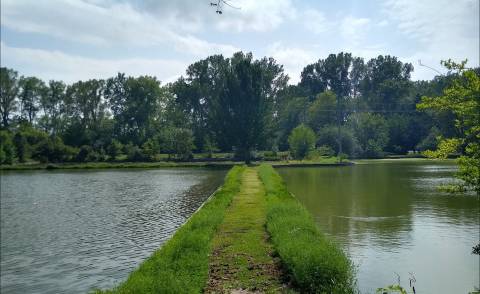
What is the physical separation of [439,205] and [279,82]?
78442 millimetres

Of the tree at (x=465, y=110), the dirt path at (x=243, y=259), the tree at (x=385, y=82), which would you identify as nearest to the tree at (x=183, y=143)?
the tree at (x=385, y=82)

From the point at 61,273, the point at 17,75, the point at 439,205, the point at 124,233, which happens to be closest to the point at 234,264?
the point at 61,273

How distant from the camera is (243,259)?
14391 mm

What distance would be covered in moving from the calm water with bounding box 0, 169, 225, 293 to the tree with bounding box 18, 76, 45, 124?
268ft

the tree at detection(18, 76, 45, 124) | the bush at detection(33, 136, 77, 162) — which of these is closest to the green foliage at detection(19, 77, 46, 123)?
the tree at detection(18, 76, 45, 124)

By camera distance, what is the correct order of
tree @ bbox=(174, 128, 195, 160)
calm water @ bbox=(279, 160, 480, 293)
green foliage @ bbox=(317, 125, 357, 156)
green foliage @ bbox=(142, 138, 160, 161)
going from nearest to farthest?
1. calm water @ bbox=(279, 160, 480, 293)
2. green foliage @ bbox=(142, 138, 160, 161)
3. tree @ bbox=(174, 128, 195, 160)
4. green foliage @ bbox=(317, 125, 357, 156)

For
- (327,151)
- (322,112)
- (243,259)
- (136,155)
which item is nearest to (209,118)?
(136,155)

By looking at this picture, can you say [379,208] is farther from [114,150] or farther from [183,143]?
[114,150]

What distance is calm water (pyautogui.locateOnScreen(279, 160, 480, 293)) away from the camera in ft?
47.5

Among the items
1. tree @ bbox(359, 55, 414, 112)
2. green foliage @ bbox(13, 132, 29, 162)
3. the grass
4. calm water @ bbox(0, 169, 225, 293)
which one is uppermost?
tree @ bbox(359, 55, 414, 112)

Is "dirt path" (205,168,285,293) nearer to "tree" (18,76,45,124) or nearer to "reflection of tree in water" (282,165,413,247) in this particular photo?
"reflection of tree in water" (282,165,413,247)

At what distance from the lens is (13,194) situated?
39.6 metres

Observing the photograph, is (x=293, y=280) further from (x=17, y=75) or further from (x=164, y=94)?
(x=17, y=75)

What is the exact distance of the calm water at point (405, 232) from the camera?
14477mm
